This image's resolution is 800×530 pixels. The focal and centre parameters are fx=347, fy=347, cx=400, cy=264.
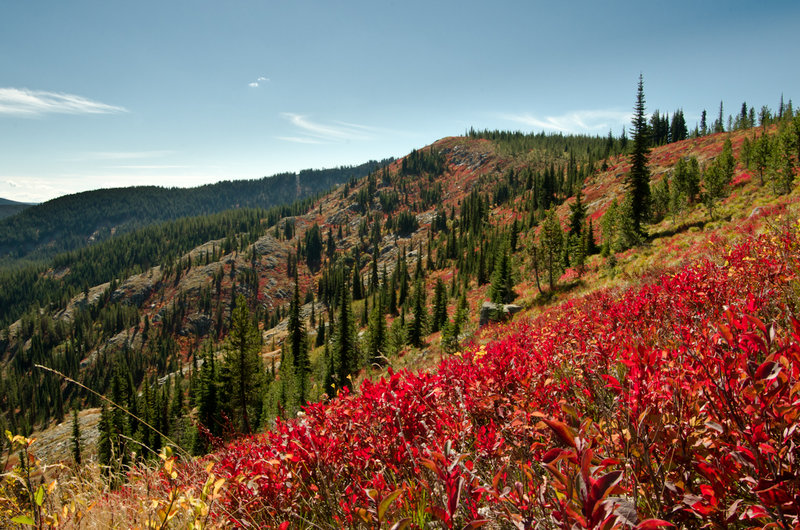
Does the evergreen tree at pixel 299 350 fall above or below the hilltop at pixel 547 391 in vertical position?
below

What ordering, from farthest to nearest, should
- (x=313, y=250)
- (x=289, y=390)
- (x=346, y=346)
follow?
1. (x=313, y=250)
2. (x=289, y=390)
3. (x=346, y=346)

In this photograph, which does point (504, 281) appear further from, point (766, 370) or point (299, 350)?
point (766, 370)

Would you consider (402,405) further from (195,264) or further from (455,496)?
(195,264)

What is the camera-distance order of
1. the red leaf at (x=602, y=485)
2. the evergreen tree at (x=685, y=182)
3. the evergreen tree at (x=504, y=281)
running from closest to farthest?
the red leaf at (x=602, y=485) → the evergreen tree at (x=685, y=182) → the evergreen tree at (x=504, y=281)

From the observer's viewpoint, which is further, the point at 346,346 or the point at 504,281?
the point at 504,281

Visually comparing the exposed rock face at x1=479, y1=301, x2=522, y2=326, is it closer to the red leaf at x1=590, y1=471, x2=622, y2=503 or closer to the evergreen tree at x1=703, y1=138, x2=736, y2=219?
the evergreen tree at x1=703, y1=138, x2=736, y2=219

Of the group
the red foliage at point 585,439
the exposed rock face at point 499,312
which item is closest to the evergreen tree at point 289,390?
the exposed rock face at point 499,312

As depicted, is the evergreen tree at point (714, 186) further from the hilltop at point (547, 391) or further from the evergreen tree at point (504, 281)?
the evergreen tree at point (504, 281)

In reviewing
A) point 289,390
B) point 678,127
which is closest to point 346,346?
point 289,390

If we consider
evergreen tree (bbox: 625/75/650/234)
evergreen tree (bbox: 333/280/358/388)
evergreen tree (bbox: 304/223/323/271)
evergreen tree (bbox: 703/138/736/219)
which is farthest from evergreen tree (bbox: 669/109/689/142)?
evergreen tree (bbox: 304/223/323/271)

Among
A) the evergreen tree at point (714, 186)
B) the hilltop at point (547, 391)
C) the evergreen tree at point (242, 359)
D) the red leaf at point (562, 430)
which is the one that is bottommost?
the evergreen tree at point (242, 359)

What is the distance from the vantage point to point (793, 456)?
1.42 metres

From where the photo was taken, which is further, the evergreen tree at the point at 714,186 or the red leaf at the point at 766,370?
the evergreen tree at the point at 714,186

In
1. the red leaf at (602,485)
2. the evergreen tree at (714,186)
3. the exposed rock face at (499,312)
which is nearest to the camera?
the red leaf at (602,485)
